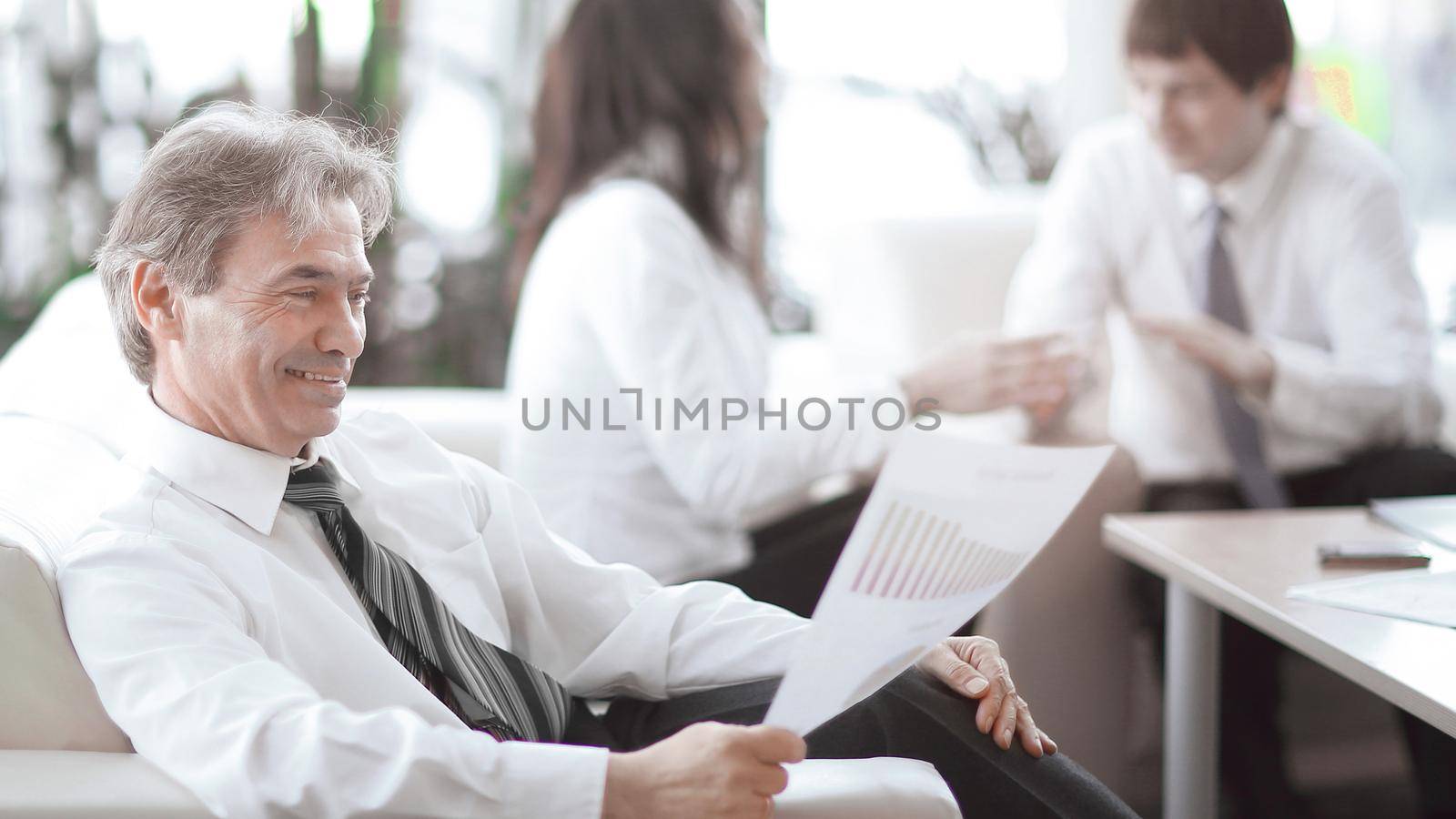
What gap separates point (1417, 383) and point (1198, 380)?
335 millimetres

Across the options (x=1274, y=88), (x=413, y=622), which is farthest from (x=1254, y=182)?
(x=413, y=622)

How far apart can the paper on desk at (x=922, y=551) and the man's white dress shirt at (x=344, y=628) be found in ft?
0.55

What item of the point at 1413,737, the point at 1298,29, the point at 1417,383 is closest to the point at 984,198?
the point at 1298,29

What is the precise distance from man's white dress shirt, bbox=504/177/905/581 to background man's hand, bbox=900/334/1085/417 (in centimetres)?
7

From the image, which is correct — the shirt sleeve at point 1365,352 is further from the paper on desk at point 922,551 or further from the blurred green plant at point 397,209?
the blurred green plant at point 397,209

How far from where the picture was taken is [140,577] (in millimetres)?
852

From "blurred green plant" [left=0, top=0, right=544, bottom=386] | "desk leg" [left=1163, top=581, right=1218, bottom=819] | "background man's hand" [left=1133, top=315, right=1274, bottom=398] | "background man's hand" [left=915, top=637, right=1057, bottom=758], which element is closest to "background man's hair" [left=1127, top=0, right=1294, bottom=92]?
"background man's hand" [left=1133, top=315, right=1274, bottom=398]

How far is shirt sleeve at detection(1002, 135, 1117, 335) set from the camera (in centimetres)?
222

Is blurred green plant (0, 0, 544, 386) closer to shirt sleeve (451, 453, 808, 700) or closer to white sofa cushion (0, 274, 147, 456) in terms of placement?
white sofa cushion (0, 274, 147, 456)

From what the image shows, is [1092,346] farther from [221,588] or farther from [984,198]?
[221,588]

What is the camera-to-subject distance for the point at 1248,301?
2.15 m

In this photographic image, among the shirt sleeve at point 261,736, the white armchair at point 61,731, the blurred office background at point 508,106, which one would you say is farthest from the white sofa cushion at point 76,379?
the blurred office background at point 508,106

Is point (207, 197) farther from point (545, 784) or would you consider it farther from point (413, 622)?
point (545, 784)

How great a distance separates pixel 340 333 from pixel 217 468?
0.45 feet
